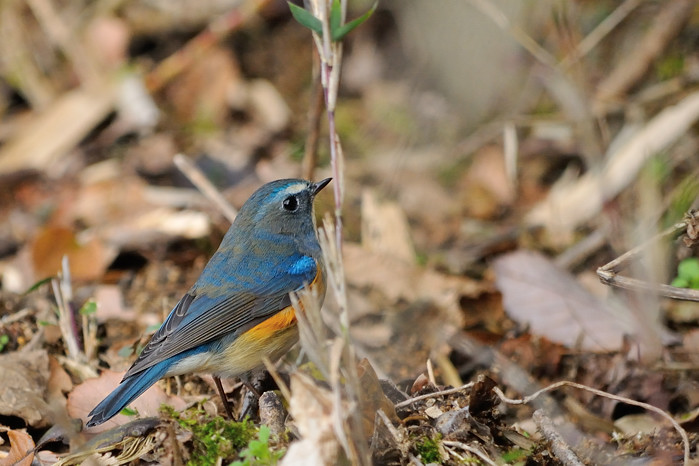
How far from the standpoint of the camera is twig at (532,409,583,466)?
3.44 m

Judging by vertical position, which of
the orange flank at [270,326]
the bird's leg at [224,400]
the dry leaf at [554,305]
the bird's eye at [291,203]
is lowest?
the dry leaf at [554,305]

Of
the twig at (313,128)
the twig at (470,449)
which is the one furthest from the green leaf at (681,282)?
the twig at (313,128)

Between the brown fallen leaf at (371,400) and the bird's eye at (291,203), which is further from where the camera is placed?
the bird's eye at (291,203)

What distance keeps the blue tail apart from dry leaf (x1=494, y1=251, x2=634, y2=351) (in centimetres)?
246

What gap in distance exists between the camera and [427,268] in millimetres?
6184

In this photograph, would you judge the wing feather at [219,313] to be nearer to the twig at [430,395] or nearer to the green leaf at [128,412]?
the green leaf at [128,412]

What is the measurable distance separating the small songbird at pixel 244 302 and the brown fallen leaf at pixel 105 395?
18cm

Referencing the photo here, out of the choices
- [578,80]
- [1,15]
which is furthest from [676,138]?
[1,15]

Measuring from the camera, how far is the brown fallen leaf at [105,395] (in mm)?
3994

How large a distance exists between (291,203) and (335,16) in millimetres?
1355

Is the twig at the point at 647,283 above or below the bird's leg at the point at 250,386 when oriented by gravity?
above

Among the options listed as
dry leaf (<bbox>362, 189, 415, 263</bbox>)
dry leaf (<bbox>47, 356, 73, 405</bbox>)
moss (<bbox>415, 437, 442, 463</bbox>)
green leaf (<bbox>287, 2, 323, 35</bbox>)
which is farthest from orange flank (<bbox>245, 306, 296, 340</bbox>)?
dry leaf (<bbox>362, 189, 415, 263</bbox>)

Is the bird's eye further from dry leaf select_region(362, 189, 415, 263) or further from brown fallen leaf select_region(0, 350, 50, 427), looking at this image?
brown fallen leaf select_region(0, 350, 50, 427)

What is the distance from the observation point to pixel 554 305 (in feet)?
17.2
